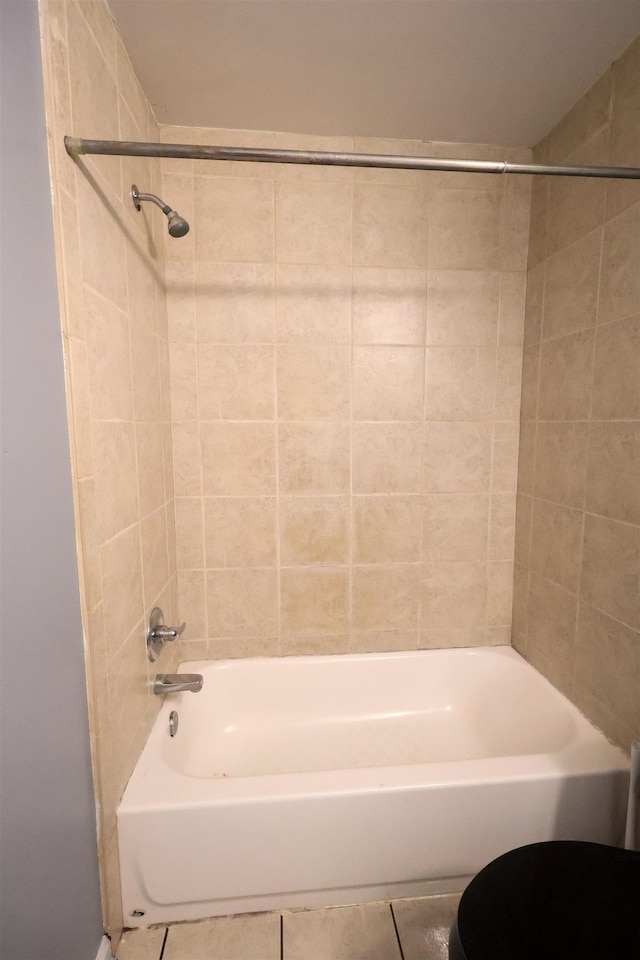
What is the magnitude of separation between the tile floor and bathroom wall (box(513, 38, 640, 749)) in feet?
2.26

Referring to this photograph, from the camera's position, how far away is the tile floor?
37.3 inches

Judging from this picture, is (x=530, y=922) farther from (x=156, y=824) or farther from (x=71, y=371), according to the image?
(x=71, y=371)

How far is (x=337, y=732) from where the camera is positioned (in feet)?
4.98

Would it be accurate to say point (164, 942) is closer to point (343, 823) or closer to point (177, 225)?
point (343, 823)

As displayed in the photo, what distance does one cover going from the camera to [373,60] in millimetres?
1075

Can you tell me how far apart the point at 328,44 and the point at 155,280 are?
0.76m

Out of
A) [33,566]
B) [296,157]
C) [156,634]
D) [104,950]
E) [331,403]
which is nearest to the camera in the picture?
[33,566]

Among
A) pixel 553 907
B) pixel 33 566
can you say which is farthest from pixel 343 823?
pixel 33 566

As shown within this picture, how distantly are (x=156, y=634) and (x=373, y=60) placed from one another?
1.68m

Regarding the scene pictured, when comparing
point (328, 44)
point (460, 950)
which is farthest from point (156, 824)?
point (328, 44)

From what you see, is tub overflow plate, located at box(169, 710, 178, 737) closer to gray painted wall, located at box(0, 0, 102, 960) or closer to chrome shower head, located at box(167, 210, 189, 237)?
gray painted wall, located at box(0, 0, 102, 960)

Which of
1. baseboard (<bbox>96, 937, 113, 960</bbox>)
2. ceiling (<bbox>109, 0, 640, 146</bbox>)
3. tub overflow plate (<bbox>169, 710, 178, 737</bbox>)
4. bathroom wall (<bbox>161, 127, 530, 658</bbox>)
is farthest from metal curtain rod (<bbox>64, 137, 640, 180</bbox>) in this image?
baseboard (<bbox>96, 937, 113, 960</bbox>)

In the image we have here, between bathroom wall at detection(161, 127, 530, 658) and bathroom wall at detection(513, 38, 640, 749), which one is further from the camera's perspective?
bathroom wall at detection(161, 127, 530, 658)

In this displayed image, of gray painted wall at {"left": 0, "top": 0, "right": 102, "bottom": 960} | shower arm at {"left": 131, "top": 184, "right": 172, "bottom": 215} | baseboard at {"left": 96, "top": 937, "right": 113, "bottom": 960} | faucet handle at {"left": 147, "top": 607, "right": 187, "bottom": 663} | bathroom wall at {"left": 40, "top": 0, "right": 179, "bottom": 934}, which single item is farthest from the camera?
faucet handle at {"left": 147, "top": 607, "right": 187, "bottom": 663}
